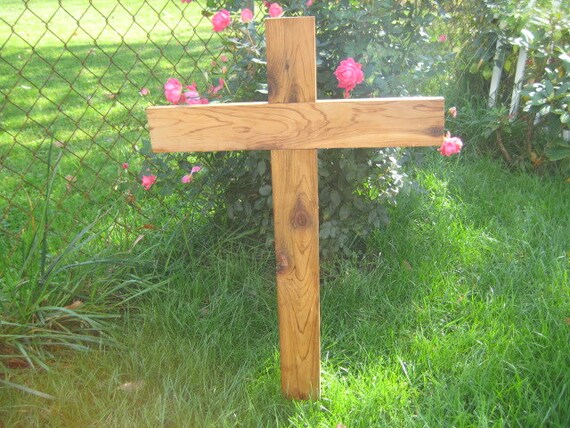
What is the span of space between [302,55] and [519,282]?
4.73 ft

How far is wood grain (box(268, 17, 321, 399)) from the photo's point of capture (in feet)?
5.92

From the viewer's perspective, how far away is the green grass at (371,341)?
82.4 inches

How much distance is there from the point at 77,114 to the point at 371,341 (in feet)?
11.5

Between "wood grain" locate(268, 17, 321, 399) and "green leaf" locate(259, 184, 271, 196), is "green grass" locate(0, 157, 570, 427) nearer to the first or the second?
"wood grain" locate(268, 17, 321, 399)

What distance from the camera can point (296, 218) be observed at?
1.95 m

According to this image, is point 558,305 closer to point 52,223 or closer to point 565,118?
point 565,118

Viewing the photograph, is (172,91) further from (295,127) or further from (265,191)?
(295,127)

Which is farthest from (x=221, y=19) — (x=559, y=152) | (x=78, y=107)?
(x=78, y=107)

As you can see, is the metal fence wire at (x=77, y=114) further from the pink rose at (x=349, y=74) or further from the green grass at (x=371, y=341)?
the pink rose at (x=349, y=74)

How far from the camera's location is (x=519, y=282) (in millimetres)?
2645

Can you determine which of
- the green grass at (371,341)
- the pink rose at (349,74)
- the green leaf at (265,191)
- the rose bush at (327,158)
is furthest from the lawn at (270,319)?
the pink rose at (349,74)

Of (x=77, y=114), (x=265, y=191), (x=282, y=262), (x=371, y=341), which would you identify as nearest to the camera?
(x=282, y=262)

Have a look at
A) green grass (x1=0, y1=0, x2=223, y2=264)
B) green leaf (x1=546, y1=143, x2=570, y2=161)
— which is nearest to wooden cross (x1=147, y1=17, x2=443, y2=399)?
green grass (x1=0, y1=0, x2=223, y2=264)

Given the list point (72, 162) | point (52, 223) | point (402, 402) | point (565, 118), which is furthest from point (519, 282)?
point (72, 162)
